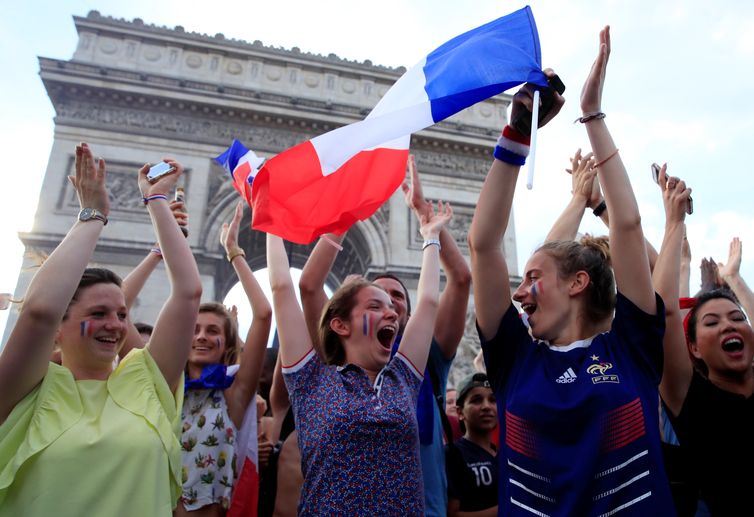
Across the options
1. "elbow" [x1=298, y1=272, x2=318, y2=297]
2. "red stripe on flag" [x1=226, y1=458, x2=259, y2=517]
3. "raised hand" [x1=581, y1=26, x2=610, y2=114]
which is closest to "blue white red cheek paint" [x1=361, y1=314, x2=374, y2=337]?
"elbow" [x1=298, y1=272, x2=318, y2=297]

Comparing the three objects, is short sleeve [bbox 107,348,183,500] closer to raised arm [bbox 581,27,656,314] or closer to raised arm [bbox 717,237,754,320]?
raised arm [bbox 581,27,656,314]

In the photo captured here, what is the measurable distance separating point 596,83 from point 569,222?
100 centimetres

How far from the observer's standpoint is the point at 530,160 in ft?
6.10

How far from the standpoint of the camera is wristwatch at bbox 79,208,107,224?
202cm

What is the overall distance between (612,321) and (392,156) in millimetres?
1592

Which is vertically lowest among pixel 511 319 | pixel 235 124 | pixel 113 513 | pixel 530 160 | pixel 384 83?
pixel 113 513

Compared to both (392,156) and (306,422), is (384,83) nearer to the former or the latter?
(392,156)

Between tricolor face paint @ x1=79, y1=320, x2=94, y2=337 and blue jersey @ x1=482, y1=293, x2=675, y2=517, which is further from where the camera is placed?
tricolor face paint @ x1=79, y1=320, x2=94, y2=337

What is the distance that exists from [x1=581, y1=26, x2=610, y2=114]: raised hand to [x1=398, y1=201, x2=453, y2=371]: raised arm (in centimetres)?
78

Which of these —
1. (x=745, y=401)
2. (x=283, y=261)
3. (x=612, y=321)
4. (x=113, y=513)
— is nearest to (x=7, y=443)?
(x=113, y=513)

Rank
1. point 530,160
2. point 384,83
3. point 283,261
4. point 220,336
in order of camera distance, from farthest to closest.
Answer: point 384,83, point 220,336, point 283,261, point 530,160

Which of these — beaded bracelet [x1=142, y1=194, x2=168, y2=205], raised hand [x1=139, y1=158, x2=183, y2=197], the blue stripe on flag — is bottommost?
beaded bracelet [x1=142, y1=194, x2=168, y2=205]

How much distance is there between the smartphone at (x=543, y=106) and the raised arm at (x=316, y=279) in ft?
3.65

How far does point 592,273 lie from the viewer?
6.66 ft
